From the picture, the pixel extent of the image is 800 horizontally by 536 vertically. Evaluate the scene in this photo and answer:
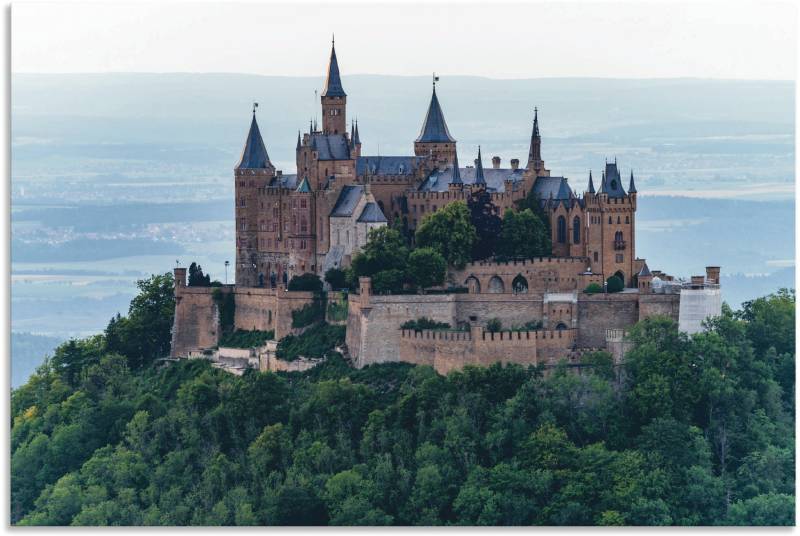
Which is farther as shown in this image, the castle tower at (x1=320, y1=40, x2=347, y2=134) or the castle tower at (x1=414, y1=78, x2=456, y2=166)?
the castle tower at (x1=414, y1=78, x2=456, y2=166)

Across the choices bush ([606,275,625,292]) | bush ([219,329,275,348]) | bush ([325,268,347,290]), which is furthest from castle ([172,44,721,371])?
bush ([325,268,347,290])

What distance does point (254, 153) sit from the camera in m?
89.6

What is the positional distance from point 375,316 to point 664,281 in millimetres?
9366

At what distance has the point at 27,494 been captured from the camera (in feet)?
262

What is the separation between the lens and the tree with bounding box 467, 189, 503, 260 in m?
83.6

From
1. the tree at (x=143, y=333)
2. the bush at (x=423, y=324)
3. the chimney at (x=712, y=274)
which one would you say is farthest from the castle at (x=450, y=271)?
the tree at (x=143, y=333)

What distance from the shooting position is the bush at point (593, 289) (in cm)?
8025

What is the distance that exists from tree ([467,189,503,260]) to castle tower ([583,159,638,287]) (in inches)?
131

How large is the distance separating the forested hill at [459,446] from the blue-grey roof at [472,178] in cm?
907

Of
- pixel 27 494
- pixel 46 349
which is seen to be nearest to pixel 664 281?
pixel 27 494

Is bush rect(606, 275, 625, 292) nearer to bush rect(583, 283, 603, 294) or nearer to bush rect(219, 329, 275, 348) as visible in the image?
bush rect(583, 283, 603, 294)

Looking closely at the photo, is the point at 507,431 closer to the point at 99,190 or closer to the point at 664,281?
the point at 664,281

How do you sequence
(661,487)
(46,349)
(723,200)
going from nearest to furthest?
(661,487) < (46,349) < (723,200)

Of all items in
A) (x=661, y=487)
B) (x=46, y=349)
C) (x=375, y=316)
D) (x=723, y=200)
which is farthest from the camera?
(x=723, y=200)
